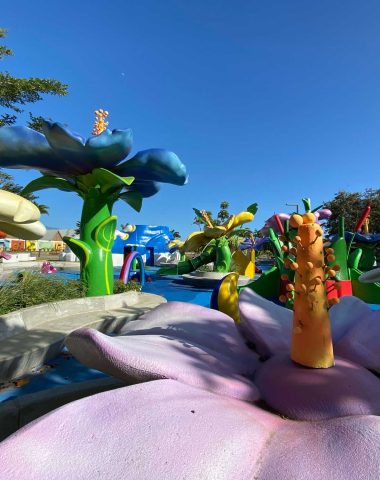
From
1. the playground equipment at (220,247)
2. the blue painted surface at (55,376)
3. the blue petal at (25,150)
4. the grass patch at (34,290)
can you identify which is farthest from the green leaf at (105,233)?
the playground equipment at (220,247)

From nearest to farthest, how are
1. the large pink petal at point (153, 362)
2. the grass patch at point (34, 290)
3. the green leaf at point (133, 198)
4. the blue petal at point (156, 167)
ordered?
1. the large pink petal at point (153, 362)
2. the grass patch at point (34, 290)
3. the blue petal at point (156, 167)
4. the green leaf at point (133, 198)

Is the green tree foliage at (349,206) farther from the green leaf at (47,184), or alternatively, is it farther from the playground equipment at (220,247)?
the green leaf at (47,184)

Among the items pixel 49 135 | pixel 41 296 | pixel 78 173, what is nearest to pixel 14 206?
pixel 41 296

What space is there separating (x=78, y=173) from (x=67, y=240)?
1484 millimetres

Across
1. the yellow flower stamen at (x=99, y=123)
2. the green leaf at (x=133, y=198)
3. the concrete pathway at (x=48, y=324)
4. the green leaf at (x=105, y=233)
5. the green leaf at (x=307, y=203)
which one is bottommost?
the concrete pathway at (x=48, y=324)

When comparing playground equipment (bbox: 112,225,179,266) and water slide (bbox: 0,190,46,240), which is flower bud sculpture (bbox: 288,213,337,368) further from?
playground equipment (bbox: 112,225,179,266)

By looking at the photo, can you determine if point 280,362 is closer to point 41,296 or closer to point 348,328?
point 348,328

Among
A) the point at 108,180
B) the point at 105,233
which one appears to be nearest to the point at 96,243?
the point at 105,233

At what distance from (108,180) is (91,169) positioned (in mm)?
484

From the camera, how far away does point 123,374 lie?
1.32m

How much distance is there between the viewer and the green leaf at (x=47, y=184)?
23.6 ft

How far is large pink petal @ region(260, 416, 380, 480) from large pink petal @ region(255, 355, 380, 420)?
0.73 ft

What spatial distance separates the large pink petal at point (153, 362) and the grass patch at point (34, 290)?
3745mm

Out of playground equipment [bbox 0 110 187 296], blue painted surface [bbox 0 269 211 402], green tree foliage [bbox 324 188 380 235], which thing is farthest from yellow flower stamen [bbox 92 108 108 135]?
green tree foliage [bbox 324 188 380 235]
